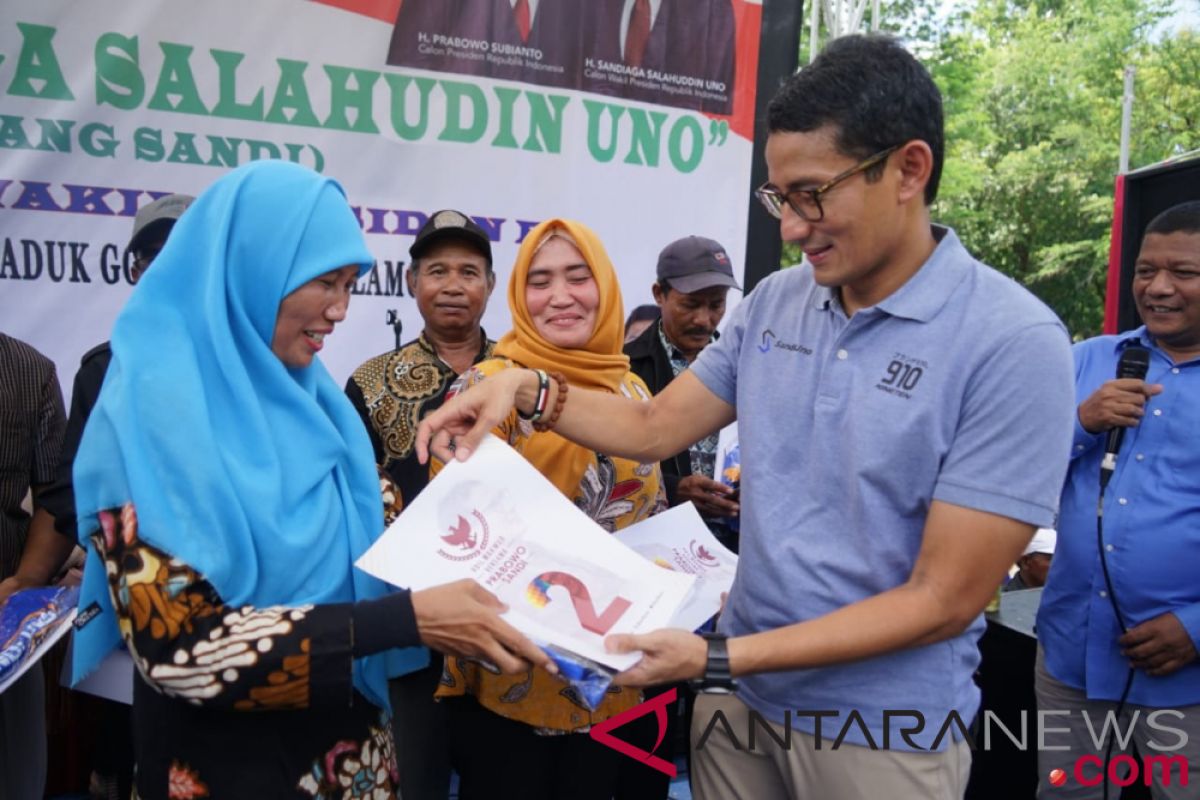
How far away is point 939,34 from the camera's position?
2373cm

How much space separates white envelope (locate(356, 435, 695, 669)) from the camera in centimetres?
183

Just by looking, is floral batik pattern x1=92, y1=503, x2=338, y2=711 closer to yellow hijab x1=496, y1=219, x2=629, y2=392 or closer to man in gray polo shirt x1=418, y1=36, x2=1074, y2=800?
man in gray polo shirt x1=418, y1=36, x2=1074, y2=800

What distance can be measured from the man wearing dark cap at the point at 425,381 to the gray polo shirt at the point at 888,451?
1412mm

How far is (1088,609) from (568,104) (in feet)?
9.93

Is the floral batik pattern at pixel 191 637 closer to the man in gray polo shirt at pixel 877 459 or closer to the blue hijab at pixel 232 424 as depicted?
the blue hijab at pixel 232 424

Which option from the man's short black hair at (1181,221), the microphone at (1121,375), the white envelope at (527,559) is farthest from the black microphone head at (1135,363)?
the white envelope at (527,559)

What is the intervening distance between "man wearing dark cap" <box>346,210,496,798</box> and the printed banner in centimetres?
82

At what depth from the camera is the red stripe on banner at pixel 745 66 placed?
4.97m

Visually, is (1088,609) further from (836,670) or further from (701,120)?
(701,120)

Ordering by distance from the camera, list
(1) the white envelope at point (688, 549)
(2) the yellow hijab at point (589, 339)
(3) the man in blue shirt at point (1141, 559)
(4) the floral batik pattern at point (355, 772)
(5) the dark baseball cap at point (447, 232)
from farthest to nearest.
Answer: (5) the dark baseball cap at point (447, 232), (3) the man in blue shirt at point (1141, 559), (2) the yellow hijab at point (589, 339), (1) the white envelope at point (688, 549), (4) the floral batik pattern at point (355, 772)

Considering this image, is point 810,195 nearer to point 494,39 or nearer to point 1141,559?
point 1141,559

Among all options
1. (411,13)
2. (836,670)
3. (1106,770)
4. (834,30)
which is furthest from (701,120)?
(836,670)

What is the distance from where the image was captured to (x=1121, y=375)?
123 inches

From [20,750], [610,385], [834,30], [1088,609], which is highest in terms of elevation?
[834,30]
